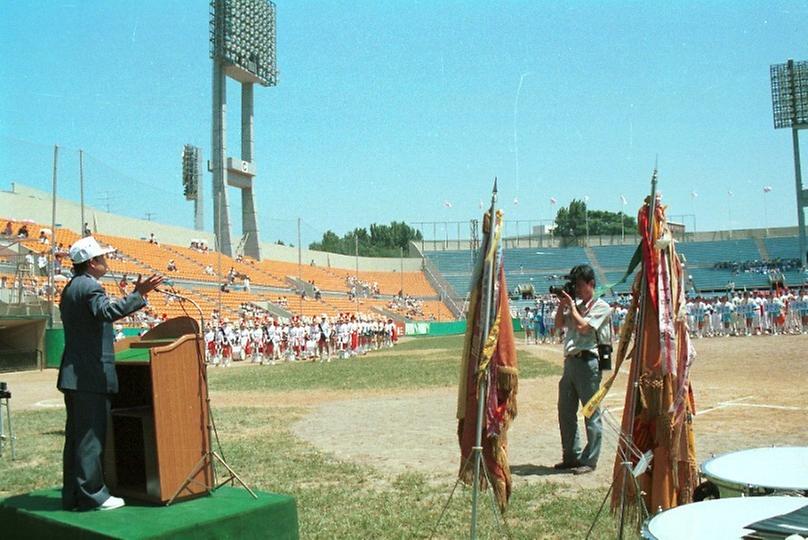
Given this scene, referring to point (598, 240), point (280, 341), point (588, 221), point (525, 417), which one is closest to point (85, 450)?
point (525, 417)

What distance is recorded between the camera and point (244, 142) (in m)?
54.2

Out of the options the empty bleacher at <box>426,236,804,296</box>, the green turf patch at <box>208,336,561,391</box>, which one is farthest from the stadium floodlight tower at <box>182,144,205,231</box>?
the green turf patch at <box>208,336,561,391</box>

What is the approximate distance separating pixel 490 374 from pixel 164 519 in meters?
2.18

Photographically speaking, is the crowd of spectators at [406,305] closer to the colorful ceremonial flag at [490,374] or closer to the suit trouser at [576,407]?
the suit trouser at [576,407]

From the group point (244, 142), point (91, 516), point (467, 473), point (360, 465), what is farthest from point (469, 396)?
point (244, 142)

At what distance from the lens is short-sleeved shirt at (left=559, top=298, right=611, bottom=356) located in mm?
7398

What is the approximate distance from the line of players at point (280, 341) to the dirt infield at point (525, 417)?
11.0 meters

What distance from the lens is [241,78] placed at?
177ft

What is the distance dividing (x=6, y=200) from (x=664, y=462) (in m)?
37.3

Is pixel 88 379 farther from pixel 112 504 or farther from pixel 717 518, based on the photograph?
pixel 717 518

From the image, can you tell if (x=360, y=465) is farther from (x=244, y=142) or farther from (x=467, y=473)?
(x=244, y=142)

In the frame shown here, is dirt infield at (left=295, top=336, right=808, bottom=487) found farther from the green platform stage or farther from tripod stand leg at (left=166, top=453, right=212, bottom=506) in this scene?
tripod stand leg at (left=166, top=453, right=212, bottom=506)

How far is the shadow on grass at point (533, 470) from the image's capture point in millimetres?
7542

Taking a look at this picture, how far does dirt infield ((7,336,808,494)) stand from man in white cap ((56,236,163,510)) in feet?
12.7
